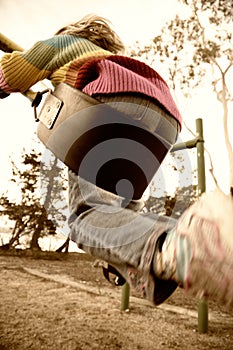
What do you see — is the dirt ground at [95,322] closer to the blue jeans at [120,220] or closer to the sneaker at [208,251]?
the blue jeans at [120,220]

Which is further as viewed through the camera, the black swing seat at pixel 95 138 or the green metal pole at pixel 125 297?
the green metal pole at pixel 125 297

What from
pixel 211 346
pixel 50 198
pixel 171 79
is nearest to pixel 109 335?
pixel 211 346

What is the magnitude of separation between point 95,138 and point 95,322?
213 cm

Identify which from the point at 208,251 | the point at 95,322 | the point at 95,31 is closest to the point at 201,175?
the point at 95,322

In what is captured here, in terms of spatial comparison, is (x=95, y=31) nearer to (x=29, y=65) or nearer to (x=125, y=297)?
(x=29, y=65)

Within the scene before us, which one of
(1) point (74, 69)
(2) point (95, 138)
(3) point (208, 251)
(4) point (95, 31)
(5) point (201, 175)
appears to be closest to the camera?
(3) point (208, 251)

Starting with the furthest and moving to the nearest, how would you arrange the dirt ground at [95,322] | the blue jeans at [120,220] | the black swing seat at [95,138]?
the dirt ground at [95,322] < the black swing seat at [95,138] < the blue jeans at [120,220]

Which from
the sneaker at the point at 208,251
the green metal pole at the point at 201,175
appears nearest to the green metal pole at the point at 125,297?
the green metal pole at the point at 201,175

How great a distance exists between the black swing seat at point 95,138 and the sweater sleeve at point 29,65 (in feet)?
0.43

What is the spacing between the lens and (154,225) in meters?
0.83

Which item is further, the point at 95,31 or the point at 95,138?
the point at 95,31

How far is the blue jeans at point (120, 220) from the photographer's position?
805 mm

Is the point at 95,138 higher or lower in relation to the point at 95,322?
higher

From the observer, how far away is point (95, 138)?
44.2 inches
